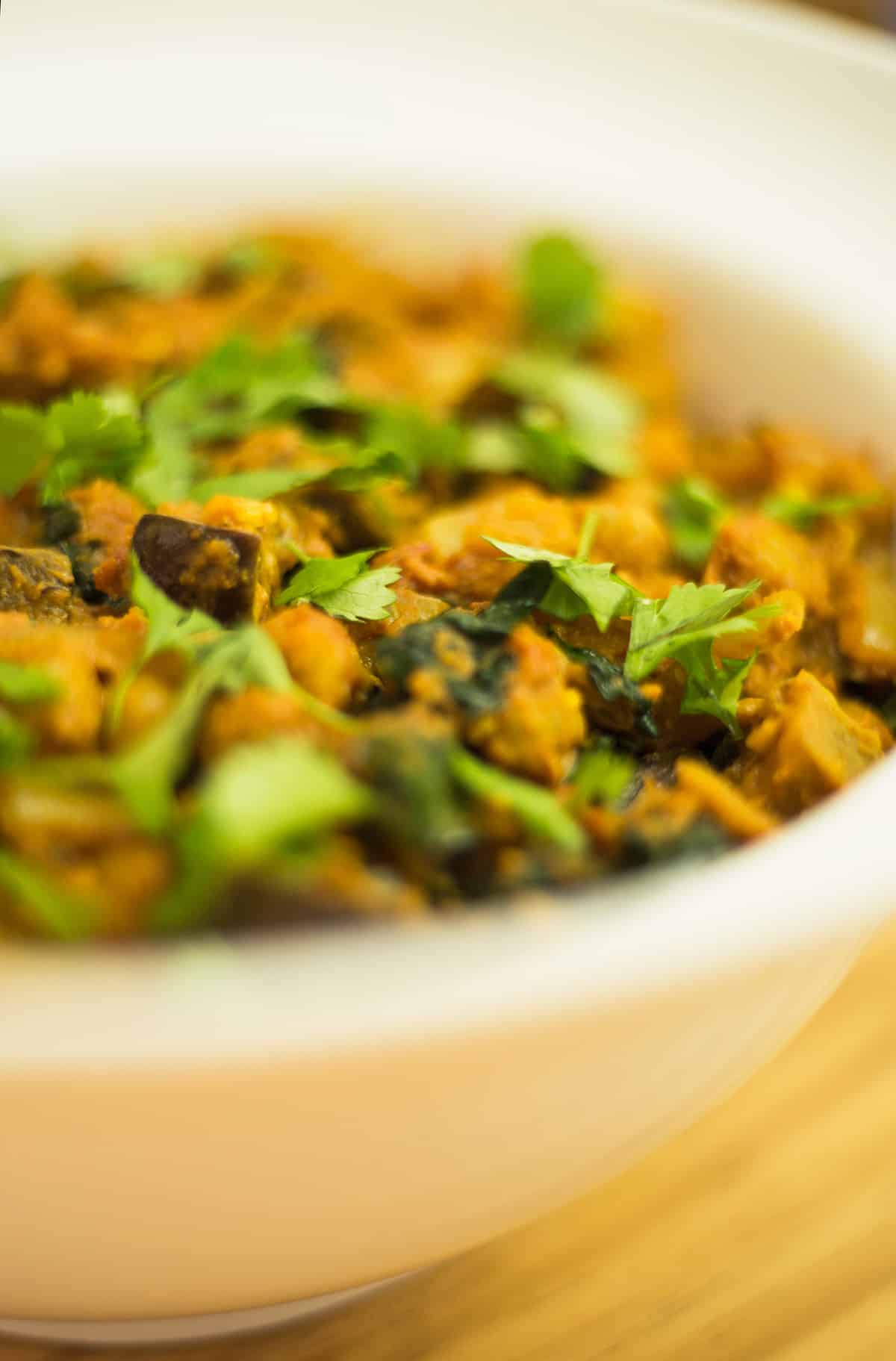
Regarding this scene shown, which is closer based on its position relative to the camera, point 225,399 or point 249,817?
point 249,817

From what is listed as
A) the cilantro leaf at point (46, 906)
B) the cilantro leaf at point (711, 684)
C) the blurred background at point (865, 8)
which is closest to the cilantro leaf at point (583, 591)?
the cilantro leaf at point (711, 684)

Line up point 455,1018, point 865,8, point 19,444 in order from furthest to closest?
point 865,8
point 19,444
point 455,1018

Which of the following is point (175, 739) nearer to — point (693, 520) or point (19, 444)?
Result: point (19, 444)

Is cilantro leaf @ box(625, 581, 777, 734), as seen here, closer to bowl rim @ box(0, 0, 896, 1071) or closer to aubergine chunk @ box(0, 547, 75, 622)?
bowl rim @ box(0, 0, 896, 1071)

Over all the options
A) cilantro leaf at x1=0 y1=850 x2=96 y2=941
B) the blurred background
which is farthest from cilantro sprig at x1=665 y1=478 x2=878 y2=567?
the blurred background

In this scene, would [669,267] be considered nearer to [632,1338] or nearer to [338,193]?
[338,193]

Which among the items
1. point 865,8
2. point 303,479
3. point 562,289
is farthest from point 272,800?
point 865,8

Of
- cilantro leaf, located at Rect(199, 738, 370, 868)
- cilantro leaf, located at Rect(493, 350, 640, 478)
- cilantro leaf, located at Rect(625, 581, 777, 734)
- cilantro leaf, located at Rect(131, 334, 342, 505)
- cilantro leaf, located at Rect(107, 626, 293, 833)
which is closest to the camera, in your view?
cilantro leaf, located at Rect(199, 738, 370, 868)

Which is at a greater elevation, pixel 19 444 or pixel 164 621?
pixel 164 621
